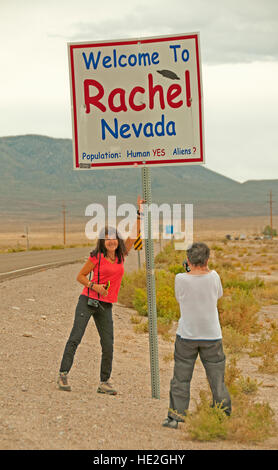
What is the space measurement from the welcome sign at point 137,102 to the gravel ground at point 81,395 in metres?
2.28

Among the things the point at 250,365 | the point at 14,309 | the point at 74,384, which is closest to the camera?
the point at 74,384

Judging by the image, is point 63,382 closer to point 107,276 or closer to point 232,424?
point 107,276

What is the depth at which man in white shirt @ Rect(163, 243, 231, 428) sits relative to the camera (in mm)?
5785

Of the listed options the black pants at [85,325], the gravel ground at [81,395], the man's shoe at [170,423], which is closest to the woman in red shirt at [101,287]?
the black pants at [85,325]

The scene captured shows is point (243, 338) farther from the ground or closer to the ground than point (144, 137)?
closer to the ground

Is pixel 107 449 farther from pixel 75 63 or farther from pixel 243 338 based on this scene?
pixel 243 338

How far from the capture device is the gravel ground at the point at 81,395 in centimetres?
545

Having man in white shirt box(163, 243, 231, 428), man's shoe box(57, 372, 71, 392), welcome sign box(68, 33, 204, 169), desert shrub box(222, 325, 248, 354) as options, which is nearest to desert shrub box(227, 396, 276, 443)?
man in white shirt box(163, 243, 231, 428)

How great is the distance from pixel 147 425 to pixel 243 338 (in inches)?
241

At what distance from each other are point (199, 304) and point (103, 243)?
1495 millimetres

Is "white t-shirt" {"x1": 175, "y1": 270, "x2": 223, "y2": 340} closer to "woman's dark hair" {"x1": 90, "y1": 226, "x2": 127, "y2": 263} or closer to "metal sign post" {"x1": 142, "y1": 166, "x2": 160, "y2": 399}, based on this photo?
"metal sign post" {"x1": 142, "y1": 166, "x2": 160, "y2": 399}
